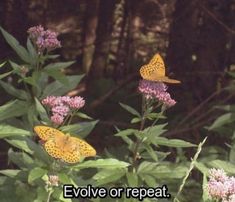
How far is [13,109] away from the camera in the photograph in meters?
2.71

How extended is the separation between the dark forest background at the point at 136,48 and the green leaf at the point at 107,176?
1424mm

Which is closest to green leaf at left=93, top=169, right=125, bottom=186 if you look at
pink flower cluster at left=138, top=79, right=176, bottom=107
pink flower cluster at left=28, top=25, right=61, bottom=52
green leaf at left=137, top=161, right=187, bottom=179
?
green leaf at left=137, top=161, right=187, bottom=179

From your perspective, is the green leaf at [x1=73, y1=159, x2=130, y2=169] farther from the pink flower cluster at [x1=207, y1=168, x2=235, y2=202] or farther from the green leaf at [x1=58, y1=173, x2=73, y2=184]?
the pink flower cluster at [x1=207, y1=168, x2=235, y2=202]

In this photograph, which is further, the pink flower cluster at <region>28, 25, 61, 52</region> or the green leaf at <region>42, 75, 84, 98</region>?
the green leaf at <region>42, 75, 84, 98</region>

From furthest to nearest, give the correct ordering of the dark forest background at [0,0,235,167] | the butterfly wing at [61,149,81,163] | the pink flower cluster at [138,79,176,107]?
1. the dark forest background at [0,0,235,167]
2. the pink flower cluster at [138,79,176,107]
3. the butterfly wing at [61,149,81,163]

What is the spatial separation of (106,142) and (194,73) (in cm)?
92

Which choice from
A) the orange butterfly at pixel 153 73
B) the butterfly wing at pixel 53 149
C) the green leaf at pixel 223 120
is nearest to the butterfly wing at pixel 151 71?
the orange butterfly at pixel 153 73

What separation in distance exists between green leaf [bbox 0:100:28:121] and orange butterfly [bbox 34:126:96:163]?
0.43 meters

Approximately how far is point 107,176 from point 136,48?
154 inches

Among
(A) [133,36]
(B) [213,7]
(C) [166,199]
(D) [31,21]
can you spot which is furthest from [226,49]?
(C) [166,199]

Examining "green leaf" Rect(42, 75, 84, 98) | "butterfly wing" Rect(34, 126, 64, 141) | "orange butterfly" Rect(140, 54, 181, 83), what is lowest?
"green leaf" Rect(42, 75, 84, 98)

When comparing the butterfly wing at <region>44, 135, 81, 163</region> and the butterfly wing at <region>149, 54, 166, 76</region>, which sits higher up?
the butterfly wing at <region>149, 54, 166, 76</region>

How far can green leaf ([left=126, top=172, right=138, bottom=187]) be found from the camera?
262 cm

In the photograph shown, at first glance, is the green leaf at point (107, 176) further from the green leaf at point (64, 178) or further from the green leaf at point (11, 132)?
the green leaf at point (11, 132)
